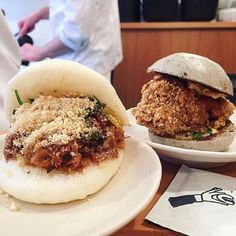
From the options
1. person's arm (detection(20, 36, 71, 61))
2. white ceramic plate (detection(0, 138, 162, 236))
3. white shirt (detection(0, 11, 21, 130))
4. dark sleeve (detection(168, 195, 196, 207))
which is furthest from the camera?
person's arm (detection(20, 36, 71, 61))

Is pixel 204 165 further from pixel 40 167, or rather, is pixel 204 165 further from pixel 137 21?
pixel 137 21

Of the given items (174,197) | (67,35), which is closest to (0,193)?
(174,197)

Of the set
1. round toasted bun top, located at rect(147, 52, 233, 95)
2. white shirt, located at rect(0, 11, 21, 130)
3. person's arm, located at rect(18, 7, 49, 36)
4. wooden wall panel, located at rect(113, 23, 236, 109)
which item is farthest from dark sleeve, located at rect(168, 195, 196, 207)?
person's arm, located at rect(18, 7, 49, 36)

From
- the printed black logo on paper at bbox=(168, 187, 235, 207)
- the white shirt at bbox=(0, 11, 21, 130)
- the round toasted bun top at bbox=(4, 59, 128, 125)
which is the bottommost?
the white shirt at bbox=(0, 11, 21, 130)

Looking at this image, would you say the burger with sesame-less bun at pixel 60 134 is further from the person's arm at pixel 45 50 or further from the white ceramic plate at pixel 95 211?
the person's arm at pixel 45 50

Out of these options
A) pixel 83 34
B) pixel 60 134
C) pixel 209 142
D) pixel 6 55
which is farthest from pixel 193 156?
pixel 83 34

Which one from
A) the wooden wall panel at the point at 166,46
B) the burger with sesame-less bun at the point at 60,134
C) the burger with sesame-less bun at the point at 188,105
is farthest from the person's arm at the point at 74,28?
the burger with sesame-less bun at the point at 60,134

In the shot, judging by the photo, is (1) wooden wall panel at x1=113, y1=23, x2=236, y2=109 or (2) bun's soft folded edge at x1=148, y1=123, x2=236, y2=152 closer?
(2) bun's soft folded edge at x1=148, y1=123, x2=236, y2=152

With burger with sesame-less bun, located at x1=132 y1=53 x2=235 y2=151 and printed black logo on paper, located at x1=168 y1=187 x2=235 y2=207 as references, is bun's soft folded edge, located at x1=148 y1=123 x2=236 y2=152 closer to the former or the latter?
burger with sesame-less bun, located at x1=132 y1=53 x2=235 y2=151
